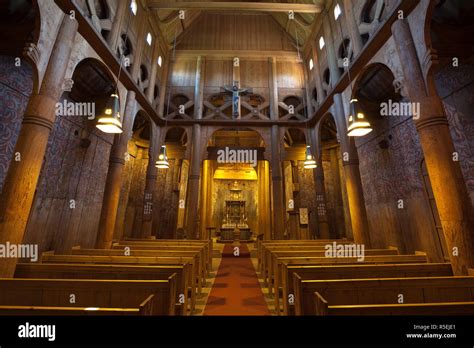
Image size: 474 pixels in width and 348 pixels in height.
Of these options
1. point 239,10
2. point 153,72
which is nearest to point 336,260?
point 153,72

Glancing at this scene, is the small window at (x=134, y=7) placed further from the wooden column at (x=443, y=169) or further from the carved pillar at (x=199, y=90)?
the wooden column at (x=443, y=169)

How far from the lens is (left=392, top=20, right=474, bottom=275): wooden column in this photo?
13.4ft

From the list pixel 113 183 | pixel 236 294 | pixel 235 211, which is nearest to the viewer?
pixel 236 294

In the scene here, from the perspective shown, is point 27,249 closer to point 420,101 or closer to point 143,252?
point 143,252

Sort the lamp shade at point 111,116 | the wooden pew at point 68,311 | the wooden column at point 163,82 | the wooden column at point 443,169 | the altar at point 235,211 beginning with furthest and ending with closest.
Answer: the altar at point 235,211
the wooden column at point 163,82
the lamp shade at point 111,116
the wooden column at point 443,169
the wooden pew at point 68,311

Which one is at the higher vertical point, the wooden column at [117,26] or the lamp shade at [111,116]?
the wooden column at [117,26]

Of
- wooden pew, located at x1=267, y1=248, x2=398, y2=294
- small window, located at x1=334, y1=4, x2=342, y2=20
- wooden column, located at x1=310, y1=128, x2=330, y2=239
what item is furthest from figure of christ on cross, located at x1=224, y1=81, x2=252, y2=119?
wooden pew, located at x1=267, y1=248, x2=398, y2=294

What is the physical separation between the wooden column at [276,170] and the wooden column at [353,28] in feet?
17.4

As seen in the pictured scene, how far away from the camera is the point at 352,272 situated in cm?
354

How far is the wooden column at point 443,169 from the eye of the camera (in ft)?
13.4

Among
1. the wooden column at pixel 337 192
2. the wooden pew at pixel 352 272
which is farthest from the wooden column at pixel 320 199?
the wooden pew at pixel 352 272

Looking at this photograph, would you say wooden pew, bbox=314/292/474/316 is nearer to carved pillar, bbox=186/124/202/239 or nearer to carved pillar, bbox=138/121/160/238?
carved pillar, bbox=186/124/202/239

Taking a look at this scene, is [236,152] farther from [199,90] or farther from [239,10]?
[239,10]

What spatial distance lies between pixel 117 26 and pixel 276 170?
896 centimetres
